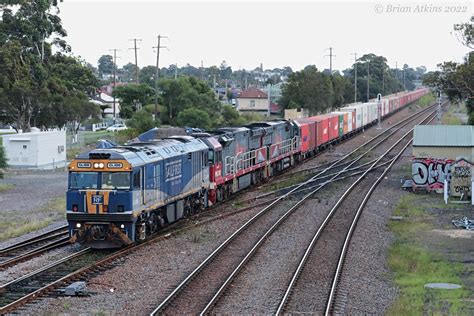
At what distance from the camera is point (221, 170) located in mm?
34219

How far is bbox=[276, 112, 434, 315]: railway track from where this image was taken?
17297 mm

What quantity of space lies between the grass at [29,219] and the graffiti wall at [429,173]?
1778 cm

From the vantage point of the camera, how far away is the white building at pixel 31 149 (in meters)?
51.5

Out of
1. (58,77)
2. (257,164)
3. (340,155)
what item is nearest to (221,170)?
(257,164)

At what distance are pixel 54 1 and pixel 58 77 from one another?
25.1 ft

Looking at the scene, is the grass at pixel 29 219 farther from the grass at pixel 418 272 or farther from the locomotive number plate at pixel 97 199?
the grass at pixel 418 272

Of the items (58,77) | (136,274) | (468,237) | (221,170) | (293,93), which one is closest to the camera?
(136,274)

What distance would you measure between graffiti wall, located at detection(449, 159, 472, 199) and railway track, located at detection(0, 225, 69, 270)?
1948 centimetres

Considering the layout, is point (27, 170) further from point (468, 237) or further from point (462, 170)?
point (468, 237)

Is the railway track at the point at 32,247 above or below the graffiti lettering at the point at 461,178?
below


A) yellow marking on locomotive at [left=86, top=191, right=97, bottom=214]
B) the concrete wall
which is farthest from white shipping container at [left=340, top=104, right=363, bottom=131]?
yellow marking on locomotive at [left=86, top=191, right=97, bottom=214]

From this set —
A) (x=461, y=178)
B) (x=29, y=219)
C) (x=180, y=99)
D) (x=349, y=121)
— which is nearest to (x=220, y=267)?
(x=29, y=219)

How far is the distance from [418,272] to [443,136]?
20601 millimetres

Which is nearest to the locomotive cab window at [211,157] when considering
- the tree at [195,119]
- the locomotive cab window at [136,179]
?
the locomotive cab window at [136,179]
